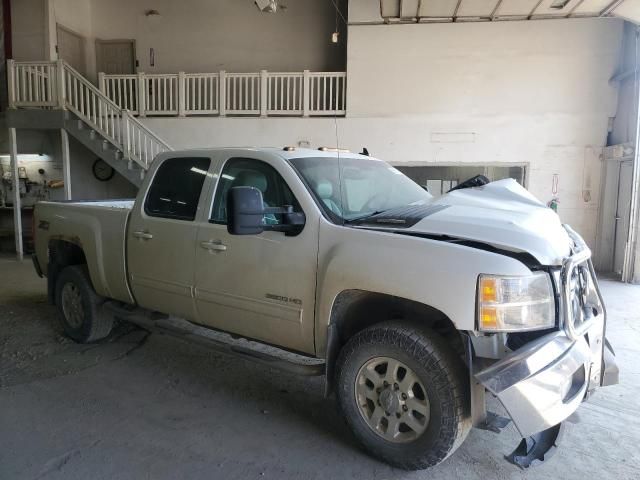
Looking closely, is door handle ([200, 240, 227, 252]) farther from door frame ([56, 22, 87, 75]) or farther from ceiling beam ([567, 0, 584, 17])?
door frame ([56, 22, 87, 75])

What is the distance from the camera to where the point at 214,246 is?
3572 millimetres

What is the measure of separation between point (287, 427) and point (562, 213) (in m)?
8.61

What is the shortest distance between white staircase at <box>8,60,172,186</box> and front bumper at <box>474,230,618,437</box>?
361 inches

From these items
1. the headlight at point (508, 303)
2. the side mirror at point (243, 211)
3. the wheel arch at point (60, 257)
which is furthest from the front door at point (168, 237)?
the headlight at point (508, 303)

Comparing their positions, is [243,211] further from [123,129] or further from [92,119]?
[92,119]

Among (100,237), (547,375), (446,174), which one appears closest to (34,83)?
(100,237)

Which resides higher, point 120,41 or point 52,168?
point 120,41

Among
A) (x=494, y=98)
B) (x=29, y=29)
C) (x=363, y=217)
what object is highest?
(x=29, y=29)

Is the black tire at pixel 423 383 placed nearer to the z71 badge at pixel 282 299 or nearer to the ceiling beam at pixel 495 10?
the z71 badge at pixel 282 299

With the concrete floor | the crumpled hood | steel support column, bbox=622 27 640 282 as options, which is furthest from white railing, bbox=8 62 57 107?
steel support column, bbox=622 27 640 282

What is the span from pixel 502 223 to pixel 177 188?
2.60 metres

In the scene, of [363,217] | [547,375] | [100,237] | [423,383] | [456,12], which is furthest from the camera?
[456,12]

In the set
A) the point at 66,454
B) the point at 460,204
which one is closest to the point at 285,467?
the point at 66,454

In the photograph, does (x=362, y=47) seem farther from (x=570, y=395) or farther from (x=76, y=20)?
(x=570, y=395)
